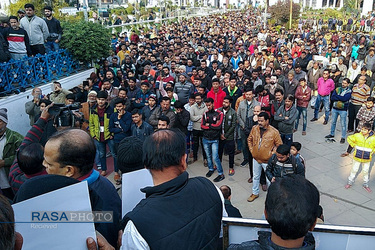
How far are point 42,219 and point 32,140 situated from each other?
1.86 meters

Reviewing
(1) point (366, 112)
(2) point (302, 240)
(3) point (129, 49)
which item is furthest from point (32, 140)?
(3) point (129, 49)

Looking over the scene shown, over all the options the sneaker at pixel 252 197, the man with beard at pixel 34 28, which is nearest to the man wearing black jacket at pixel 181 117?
the sneaker at pixel 252 197

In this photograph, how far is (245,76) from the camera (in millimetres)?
8852

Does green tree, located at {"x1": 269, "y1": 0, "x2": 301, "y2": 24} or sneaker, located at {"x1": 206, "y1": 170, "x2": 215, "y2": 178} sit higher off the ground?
green tree, located at {"x1": 269, "y1": 0, "x2": 301, "y2": 24}

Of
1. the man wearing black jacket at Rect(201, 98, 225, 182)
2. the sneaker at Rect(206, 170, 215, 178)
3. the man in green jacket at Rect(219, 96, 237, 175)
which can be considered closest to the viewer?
the man wearing black jacket at Rect(201, 98, 225, 182)

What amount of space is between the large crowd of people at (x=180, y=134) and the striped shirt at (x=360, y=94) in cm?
Result: 2

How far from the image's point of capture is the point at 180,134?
204 centimetres

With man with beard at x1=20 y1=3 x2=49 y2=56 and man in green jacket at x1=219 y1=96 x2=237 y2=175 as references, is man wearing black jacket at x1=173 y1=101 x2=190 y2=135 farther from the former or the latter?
man with beard at x1=20 y1=3 x2=49 y2=56

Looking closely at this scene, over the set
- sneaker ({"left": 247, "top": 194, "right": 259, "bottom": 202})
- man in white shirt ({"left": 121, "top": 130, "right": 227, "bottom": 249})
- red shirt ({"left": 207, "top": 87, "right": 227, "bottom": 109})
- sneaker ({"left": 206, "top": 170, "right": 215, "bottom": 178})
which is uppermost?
man in white shirt ({"left": 121, "top": 130, "right": 227, "bottom": 249})

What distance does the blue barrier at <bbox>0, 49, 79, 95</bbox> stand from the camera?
23.2 ft

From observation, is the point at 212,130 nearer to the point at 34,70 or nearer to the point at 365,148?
the point at 365,148

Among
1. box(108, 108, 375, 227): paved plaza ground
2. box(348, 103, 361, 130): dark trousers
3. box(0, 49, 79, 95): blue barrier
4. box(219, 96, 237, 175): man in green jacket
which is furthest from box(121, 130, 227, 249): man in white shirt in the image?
box(348, 103, 361, 130): dark trousers

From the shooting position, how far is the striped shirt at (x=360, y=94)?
24.8ft

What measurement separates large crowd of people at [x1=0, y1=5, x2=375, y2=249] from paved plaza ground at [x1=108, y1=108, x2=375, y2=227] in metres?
0.19
